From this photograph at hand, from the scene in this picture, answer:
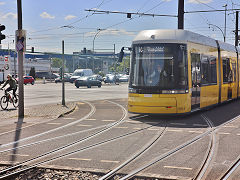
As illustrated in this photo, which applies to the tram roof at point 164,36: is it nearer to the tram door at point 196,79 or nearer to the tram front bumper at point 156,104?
the tram door at point 196,79

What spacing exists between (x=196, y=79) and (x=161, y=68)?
1.92m

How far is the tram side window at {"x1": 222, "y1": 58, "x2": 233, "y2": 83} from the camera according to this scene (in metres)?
17.9

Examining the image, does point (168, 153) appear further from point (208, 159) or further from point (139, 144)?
point (139, 144)

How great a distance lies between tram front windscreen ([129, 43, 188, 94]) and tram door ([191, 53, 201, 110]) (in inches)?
31.5

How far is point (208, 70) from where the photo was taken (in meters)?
15.4

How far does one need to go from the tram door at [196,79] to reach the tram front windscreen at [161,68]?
80cm

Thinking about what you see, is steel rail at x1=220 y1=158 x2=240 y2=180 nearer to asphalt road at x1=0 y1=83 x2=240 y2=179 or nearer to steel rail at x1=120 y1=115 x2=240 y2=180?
asphalt road at x1=0 y1=83 x2=240 y2=179

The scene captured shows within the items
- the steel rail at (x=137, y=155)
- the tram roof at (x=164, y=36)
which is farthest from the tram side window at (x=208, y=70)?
the steel rail at (x=137, y=155)

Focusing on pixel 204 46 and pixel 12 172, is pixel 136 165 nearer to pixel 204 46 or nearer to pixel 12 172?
pixel 12 172

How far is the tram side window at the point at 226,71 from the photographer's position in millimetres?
17936

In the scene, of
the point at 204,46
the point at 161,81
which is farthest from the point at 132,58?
the point at 204,46

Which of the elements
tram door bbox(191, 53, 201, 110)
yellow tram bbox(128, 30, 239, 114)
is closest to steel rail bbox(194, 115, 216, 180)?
yellow tram bbox(128, 30, 239, 114)

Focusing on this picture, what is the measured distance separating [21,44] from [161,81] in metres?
5.31

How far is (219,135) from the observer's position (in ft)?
31.6
